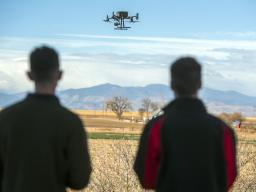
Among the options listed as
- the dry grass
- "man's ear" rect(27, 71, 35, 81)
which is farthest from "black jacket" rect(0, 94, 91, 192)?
the dry grass

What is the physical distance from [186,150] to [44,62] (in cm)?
119

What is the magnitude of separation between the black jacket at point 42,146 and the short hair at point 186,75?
2.50 ft

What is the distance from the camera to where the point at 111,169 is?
9.73 meters

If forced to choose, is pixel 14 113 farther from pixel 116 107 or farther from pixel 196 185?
pixel 116 107

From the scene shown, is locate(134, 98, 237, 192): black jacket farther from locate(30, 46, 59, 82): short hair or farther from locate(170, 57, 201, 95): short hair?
locate(30, 46, 59, 82): short hair

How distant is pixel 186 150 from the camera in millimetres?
4418

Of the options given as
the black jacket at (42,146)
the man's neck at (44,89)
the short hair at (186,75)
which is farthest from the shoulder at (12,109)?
the short hair at (186,75)

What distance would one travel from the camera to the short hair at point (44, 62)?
4.39m

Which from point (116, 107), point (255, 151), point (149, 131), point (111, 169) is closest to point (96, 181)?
point (111, 169)

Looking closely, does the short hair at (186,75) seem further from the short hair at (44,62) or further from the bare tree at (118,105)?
the bare tree at (118,105)

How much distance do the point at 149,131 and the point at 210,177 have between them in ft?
1.80

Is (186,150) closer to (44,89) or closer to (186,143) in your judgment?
(186,143)

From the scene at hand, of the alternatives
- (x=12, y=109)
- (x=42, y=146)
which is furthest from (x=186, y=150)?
(x=12, y=109)

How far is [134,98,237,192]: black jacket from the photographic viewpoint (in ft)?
14.5
